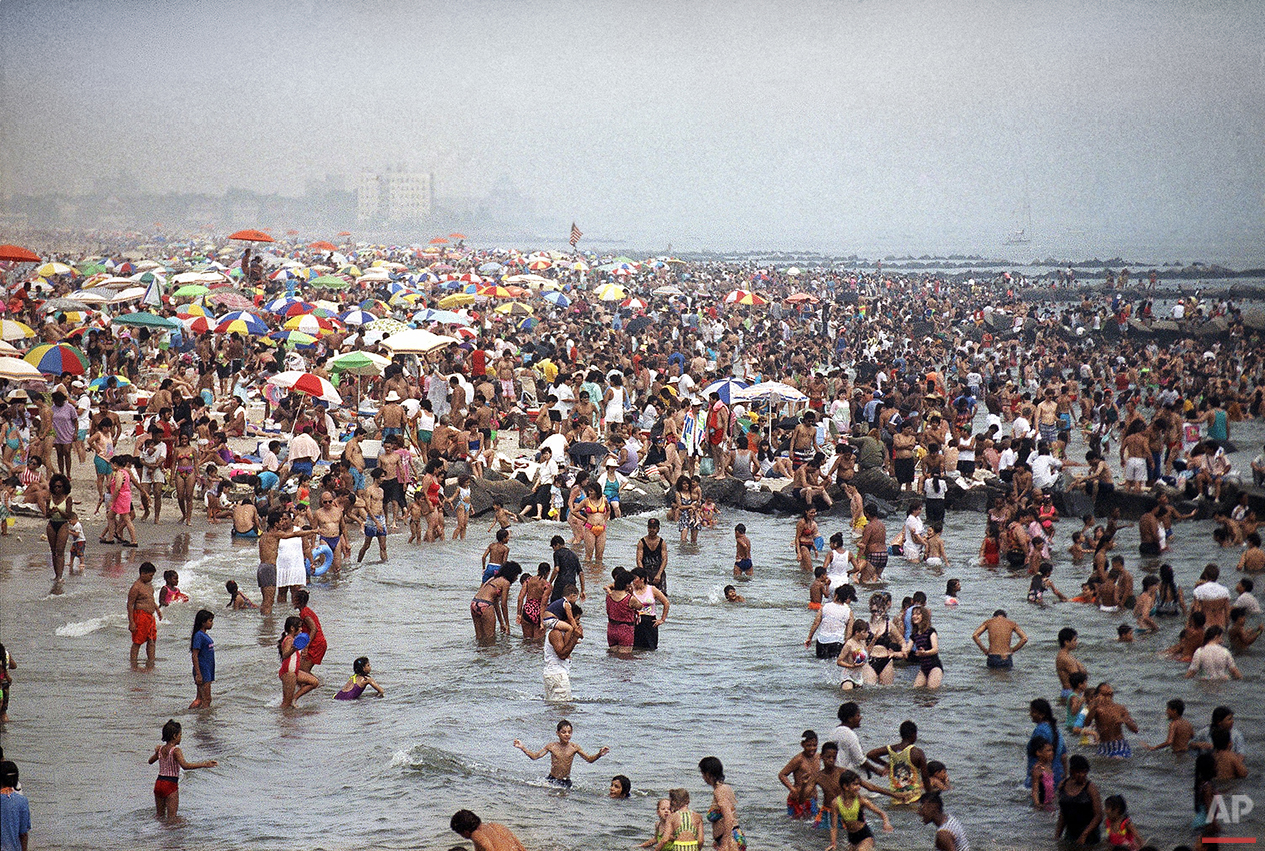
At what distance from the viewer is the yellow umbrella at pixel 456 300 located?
31203 millimetres

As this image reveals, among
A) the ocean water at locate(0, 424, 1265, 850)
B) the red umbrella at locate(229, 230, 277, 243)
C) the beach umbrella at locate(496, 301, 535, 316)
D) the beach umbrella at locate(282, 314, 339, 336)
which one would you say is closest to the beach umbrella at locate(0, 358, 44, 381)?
the ocean water at locate(0, 424, 1265, 850)

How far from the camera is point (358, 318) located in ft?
84.9

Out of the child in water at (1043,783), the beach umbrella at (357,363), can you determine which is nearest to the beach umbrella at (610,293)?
the beach umbrella at (357,363)

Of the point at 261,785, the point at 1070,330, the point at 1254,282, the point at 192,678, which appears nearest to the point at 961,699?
the point at 261,785

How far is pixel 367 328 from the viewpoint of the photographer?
2358cm

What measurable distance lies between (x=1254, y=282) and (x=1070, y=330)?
16116 millimetres

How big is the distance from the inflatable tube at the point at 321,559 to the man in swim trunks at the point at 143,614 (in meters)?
3.00

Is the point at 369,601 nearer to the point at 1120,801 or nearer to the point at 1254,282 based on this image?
the point at 1120,801

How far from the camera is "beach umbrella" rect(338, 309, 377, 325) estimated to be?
2570cm

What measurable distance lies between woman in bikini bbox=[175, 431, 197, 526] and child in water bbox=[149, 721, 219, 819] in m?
7.94

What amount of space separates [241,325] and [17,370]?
20.9 feet

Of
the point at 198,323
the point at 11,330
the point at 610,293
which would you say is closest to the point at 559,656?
the point at 11,330

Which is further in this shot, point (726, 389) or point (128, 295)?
point (128, 295)

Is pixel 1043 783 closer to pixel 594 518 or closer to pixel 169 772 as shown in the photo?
pixel 169 772
